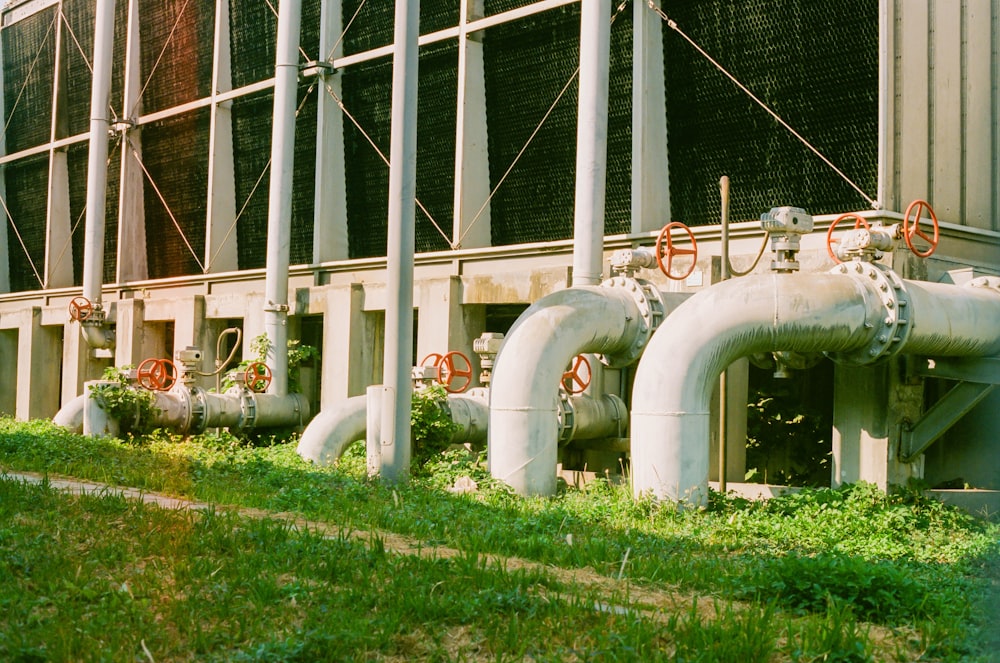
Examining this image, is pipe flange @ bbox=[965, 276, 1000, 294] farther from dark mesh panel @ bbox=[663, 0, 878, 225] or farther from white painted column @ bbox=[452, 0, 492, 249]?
white painted column @ bbox=[452, 0, 492, 249]

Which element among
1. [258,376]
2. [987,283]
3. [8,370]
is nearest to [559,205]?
[258,376]

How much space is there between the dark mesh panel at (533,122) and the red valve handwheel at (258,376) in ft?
13.8

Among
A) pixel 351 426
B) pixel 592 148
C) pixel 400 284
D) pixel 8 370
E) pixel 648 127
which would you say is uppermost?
pixel 648 127

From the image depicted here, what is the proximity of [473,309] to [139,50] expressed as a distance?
11.9 meters

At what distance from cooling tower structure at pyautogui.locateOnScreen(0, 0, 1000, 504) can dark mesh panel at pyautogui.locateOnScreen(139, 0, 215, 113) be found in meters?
0.08

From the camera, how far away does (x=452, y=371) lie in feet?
47.6

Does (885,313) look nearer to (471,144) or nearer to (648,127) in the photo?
(648,127)

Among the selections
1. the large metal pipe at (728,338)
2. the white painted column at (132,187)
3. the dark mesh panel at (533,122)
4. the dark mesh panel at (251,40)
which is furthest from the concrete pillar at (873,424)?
the white painted column at (132,187)

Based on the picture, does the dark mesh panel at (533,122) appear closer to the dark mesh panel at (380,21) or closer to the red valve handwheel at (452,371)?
the dark mesh panel at (380,21)

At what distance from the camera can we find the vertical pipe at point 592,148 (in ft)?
43.1

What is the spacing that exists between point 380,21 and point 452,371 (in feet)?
22.8

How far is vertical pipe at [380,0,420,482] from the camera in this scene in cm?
1188

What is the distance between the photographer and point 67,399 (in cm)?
2331

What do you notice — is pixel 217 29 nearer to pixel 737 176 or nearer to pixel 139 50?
A: pixel 139 50
